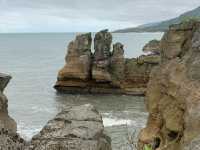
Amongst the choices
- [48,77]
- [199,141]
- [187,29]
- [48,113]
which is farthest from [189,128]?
[48,77]

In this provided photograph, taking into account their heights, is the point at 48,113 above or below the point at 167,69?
below

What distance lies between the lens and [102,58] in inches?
2598

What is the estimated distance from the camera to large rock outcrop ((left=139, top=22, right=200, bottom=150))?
12058 mm

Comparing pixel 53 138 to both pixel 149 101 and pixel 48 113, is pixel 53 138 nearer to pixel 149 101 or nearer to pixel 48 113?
pixel 149 101

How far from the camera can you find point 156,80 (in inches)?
616

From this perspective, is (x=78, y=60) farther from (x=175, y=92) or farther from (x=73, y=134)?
(x=73, y=134)

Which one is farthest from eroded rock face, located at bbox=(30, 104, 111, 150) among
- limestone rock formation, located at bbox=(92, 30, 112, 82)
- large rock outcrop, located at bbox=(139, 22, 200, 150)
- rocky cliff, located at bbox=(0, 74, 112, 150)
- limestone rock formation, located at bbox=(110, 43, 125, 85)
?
limestone rock formation, located at bbox=(110, 43, 125, 85)

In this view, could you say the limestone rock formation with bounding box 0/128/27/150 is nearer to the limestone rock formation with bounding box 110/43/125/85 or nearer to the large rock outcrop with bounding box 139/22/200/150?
the large rock outcrop with bounding box 139/22/200/150

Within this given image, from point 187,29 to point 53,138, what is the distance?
9233 millimetres

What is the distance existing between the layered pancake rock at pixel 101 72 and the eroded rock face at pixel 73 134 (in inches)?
2075

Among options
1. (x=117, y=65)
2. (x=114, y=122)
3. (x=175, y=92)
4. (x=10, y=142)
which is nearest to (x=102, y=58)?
(x=117, y=65)

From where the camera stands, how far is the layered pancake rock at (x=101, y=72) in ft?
208

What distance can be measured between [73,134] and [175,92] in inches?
248

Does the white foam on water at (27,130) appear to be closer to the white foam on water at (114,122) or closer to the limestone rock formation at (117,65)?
the white foam on water at (114,122)
